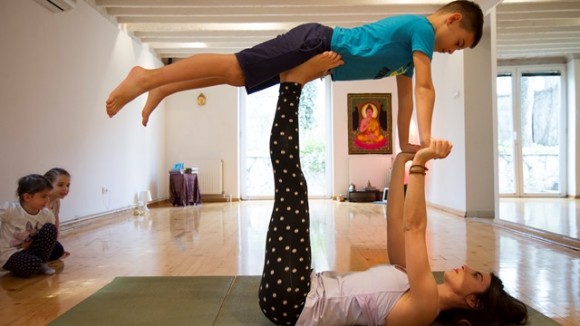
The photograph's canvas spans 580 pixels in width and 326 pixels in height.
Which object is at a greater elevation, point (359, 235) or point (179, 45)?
point (179, 45)

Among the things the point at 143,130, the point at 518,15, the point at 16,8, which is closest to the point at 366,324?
the point at 16,8

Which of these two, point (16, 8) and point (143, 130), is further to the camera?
point (143, 130)

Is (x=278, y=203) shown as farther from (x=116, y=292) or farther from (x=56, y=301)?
(x=56, y=301)

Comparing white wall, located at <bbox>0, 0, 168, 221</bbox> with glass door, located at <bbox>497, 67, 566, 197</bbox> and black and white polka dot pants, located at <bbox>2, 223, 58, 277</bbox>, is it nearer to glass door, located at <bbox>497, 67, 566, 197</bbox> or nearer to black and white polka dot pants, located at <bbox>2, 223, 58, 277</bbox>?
black and white polka dot pants, located at <bbox>2, 223, 58, 277</bbox>

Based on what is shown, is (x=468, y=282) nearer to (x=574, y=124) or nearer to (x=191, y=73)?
(x=191, y=73)

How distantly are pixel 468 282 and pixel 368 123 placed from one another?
6930 millimetres

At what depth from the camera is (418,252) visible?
131 centimetres

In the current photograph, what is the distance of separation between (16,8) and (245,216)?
131 inches

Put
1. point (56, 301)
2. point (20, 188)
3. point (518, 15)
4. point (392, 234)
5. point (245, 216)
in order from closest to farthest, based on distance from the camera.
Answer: point (392, 234) < point (56, 301) < point (20, 188) < point (518, 15) < point (245, 216)

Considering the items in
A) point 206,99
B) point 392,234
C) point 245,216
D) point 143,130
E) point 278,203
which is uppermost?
point 206,99

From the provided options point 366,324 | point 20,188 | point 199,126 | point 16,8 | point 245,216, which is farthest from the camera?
point 199,126

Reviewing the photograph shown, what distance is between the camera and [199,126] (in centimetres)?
812

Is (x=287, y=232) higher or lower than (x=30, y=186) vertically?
lower

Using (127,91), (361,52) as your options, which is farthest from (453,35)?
(127,91)
